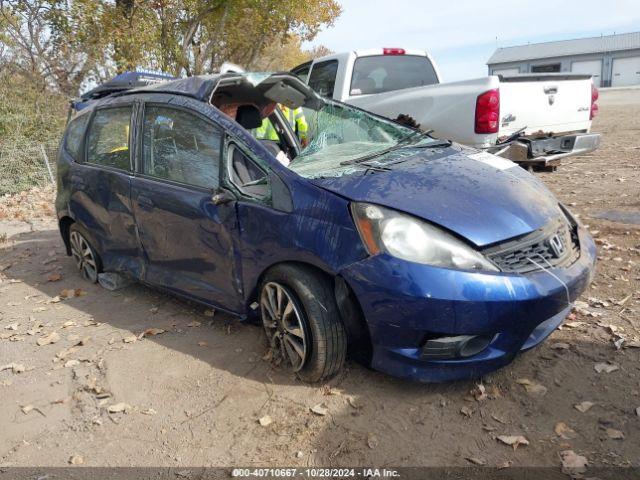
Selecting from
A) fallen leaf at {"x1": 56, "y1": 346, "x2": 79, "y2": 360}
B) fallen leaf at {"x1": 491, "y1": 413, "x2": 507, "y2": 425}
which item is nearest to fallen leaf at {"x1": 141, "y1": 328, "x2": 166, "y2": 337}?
fallen leaf at {"x1": 56, "y1": 346, "x2": 79, "y2": 360}

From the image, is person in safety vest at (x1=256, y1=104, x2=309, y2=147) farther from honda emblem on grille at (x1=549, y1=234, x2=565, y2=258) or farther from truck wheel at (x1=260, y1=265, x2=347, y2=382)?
honda emblem on grille at (x1=549, y1=234, x2=565, y2=258)

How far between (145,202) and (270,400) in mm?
1845

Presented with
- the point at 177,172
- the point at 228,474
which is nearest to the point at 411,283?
the point at 228,474

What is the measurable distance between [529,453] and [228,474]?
4.73ft

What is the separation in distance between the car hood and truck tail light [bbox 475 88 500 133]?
8.84 ft

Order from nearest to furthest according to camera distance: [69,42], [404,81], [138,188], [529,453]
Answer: [529,453], [138,188], [404,81], [69,42]

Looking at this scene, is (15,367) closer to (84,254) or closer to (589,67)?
(84,254)

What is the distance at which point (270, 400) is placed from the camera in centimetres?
320

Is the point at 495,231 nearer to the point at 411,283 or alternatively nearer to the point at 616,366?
the point at 411,283

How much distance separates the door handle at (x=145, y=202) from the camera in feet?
13.4

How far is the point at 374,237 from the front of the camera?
2.83m

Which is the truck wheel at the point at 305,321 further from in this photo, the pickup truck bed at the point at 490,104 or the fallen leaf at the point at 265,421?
the pickup truck bed at the point at 490,104

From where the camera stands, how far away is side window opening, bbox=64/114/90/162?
16.8 feet

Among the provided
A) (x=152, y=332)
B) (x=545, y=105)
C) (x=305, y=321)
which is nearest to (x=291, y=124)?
(x=152, y=332)
